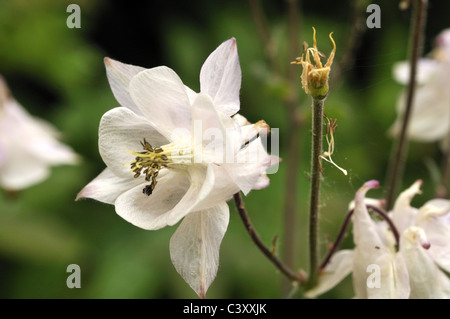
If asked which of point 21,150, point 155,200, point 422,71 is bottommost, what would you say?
point 155,200

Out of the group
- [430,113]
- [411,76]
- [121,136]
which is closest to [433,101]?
[430,113]

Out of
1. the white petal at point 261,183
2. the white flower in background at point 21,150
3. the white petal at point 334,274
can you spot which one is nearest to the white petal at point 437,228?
the white petal at point 334,274

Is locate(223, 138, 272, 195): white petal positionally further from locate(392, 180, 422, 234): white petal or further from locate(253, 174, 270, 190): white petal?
locate(392, 180, 422, 234): white petal

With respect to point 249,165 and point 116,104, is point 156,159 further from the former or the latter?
point 116,104

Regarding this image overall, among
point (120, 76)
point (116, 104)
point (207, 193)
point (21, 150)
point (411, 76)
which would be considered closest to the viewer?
point (207, 193)

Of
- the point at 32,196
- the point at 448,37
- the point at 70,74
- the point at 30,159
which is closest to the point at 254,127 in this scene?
the point at 448,37

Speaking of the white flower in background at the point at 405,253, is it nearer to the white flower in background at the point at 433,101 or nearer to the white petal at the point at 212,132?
the white petal at the point at 212,132

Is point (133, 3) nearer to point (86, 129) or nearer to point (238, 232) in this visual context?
point (86, 129)
